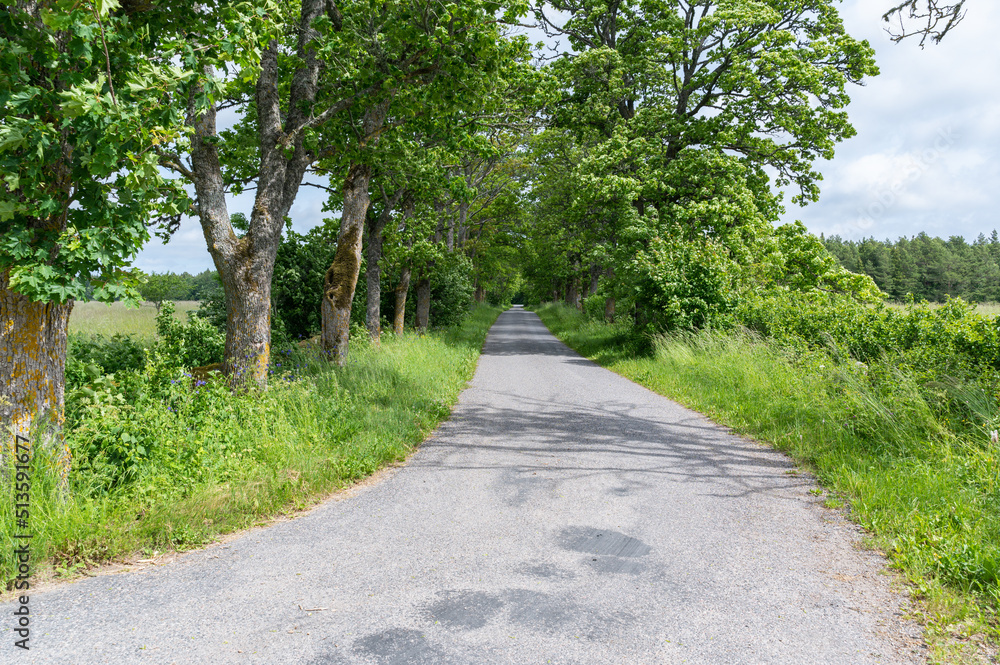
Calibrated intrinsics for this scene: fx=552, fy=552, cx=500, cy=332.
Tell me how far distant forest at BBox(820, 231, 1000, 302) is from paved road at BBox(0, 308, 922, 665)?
96711 millimetres

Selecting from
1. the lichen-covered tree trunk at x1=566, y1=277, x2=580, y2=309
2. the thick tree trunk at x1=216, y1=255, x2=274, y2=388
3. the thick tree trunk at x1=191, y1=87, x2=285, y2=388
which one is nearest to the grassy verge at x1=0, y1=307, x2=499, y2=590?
the thick tree trunk at x1=216, y1=255, x2=274, y2=388

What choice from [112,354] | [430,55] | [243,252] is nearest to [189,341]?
[112,354]

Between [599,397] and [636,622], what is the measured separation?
7680 mm

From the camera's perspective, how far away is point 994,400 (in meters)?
6.00

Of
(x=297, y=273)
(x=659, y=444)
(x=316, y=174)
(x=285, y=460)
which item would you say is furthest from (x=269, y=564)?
(x=297, y=273)

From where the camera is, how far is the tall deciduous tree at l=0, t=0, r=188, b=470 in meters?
3.77

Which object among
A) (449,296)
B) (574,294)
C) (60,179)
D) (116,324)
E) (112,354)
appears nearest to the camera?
(60,179)

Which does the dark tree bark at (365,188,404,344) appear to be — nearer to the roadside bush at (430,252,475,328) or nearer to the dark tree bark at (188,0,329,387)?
the roadside bush at (430,252,475,328)

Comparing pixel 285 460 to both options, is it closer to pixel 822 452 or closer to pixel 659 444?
pixel 659 444

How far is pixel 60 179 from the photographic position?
14.1ft

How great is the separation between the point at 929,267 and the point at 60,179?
124 meters

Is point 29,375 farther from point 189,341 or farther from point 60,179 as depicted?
point 189,341

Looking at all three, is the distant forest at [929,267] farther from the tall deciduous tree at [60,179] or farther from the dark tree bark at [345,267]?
the tall deciduous tree at [60,179]

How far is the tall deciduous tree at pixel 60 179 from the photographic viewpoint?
12.4 ft
